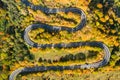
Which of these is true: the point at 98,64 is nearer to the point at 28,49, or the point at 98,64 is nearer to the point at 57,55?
the point at 57,55

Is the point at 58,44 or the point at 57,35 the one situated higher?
the point at 57,35

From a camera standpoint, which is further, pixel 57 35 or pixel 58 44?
pixel 57 35

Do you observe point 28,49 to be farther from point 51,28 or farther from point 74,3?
point 74,3

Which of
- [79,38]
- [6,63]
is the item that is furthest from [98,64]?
[6,63]

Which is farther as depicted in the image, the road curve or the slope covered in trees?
the road curve

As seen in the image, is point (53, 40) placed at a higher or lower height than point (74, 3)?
lower

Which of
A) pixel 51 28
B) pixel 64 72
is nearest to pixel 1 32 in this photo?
pixel 51 28

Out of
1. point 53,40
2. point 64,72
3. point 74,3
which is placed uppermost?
point 74,3

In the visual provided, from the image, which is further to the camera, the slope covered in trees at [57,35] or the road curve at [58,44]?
the road curve at [58,44]
